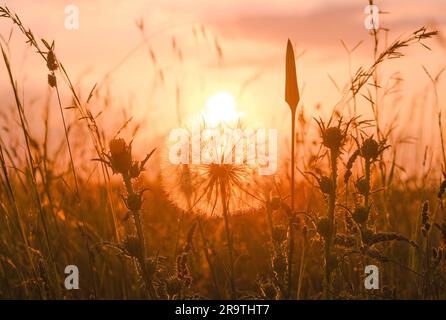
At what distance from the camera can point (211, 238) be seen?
11.3 ft

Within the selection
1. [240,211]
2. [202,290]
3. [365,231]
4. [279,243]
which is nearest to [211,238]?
[202,290]

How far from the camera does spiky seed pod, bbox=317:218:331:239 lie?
1928 mm

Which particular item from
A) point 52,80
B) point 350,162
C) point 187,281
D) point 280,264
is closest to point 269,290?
point 280,264

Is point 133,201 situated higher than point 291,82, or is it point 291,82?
point 291,82

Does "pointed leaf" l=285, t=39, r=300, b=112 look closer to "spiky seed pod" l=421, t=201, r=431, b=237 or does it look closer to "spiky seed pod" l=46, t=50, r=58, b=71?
"spiky seed pod" l=421, t=201, r=431, b=237

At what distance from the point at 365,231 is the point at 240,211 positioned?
0.66 metres

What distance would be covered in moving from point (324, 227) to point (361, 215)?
148 mm

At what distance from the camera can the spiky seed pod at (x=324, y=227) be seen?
6.32 feet

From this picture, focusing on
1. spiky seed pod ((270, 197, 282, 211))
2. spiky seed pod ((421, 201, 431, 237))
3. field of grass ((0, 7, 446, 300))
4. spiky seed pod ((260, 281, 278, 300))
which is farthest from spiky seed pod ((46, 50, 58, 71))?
spiky seed pod ((421, 201, 431, 237))

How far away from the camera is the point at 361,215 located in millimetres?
2004

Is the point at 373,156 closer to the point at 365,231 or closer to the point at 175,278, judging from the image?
the point at 365,231

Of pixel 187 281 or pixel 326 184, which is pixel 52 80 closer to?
pixel 187 281

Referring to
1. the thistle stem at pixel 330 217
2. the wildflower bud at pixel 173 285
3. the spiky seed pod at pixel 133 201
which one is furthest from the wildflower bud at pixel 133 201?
the thistle stem at pixel 330 217

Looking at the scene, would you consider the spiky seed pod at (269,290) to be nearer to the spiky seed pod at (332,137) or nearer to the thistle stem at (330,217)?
the thistle stem at (330,217)
